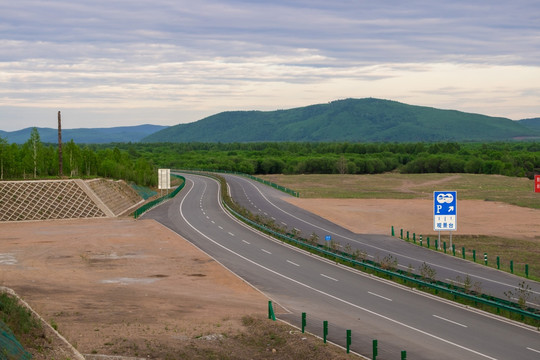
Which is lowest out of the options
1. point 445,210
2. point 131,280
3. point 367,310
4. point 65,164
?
point 367,310

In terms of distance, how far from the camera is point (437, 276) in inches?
1470

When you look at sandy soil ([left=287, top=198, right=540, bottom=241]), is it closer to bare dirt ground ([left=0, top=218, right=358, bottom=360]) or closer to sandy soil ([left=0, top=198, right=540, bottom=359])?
sandy soil ([left=0, top=198, right=540, bottom=359])

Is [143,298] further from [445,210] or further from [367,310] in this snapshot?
[445,210]

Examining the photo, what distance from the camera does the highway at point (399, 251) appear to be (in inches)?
1415

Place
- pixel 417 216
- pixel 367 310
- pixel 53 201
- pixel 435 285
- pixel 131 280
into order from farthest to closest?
pixel 417 216
pixel 53 201
pixel 131 280
pixel 435 285
pixel 367 310

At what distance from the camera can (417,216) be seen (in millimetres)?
70625

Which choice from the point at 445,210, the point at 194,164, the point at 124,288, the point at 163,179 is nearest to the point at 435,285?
the point at 124,288

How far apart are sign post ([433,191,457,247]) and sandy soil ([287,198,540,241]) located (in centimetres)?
938

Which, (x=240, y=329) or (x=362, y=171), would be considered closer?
(x=240, y=329)

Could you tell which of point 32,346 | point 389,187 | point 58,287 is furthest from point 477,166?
point 32,346

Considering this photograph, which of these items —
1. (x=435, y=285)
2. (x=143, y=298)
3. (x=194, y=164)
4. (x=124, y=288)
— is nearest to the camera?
(x=143, y=298)

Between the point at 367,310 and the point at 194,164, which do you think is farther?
the point at 194,164

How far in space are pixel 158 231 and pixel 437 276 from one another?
2673 cm

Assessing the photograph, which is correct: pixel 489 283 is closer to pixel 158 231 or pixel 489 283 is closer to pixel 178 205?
pixel 158 231
